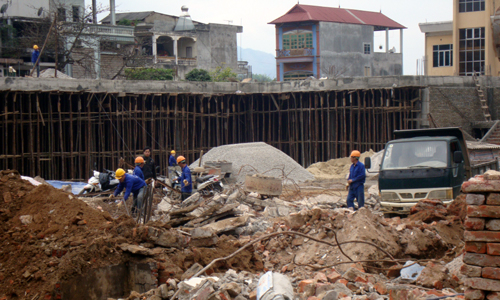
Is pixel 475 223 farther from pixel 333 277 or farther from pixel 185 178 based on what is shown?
pixel 185 178

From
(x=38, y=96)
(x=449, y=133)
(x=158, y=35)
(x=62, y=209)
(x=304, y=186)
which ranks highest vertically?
(x=158, y=35)

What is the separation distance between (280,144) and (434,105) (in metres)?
6.57

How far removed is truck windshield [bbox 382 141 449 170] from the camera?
1116 cm

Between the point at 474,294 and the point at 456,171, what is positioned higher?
the point at 456,171

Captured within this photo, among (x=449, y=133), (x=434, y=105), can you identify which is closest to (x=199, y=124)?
(x=434, y=105)

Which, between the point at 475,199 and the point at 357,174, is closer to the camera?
the point at 475,199

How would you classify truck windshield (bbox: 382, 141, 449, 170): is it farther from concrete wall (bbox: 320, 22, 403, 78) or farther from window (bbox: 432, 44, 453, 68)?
concrete wall (bbox: 320, 22, 403, 78)

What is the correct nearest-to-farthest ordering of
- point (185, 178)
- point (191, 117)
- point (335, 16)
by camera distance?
point (185, 178), point (191, 117), point (335, 16)

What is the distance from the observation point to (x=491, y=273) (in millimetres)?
4793

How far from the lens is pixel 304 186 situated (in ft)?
59.9

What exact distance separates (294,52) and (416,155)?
32.5 meters

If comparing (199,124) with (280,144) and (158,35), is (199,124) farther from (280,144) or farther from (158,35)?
(158,35)

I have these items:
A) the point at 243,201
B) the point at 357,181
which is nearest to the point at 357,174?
the point at 357,181

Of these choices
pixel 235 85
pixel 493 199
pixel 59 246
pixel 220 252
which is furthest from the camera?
pixel 235 85
